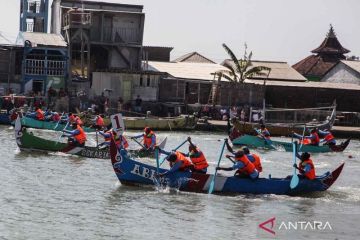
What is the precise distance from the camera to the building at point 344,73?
59603 mm

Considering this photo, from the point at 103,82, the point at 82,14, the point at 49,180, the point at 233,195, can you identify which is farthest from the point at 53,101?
the point at 233,195

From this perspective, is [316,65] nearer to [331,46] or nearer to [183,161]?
[331,46]

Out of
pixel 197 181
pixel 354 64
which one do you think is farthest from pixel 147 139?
pixel 354 64

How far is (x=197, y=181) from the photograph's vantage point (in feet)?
77.7

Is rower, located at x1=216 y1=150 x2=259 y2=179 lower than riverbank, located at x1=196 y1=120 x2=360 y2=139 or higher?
higher

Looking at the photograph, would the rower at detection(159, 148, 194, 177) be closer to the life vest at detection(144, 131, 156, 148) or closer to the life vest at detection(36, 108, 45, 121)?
the life vest at detection(144, 131, 156, 148)

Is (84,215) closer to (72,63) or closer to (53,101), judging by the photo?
(53,101)

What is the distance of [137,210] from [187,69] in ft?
116

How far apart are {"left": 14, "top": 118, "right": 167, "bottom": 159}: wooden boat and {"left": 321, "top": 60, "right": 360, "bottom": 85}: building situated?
32015 mm

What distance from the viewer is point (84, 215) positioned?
818 inches

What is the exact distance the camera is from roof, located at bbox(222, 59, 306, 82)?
57531 mm

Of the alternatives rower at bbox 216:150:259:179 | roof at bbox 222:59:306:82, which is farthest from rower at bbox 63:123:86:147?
roof at bbox 222:59:306:82

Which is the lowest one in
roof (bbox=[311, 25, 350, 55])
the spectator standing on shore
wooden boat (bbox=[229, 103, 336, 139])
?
wooden boat (bbox=[229, 103, 336, 139])

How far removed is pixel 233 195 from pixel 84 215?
505 cm
